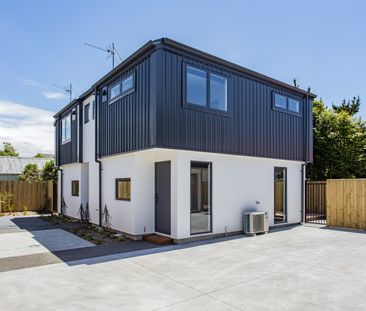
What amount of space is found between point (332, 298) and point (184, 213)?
15.0 feet

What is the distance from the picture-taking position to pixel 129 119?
29.8 ft

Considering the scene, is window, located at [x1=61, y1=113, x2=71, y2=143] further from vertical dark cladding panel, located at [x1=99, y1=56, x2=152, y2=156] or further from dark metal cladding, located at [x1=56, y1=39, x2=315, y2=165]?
vertical dark cladding panel, located at [x1=99, y1=56, x2=152, y2=156]

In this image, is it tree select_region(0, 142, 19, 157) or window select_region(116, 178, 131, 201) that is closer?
window select_region(116, 178, 131, 201)

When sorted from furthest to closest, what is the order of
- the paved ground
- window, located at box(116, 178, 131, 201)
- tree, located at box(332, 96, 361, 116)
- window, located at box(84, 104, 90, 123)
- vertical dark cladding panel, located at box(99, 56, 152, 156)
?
1. tree, located at box(332, 96, 361, 116)
2. window, located at box(84, 104, 90, 123)
3. window, located at box(116, 178, 131, 201)
4. vertical dark cladding panel, located at box(99, 56, 152, 156)
5. the paved ground

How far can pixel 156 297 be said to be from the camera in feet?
14.9

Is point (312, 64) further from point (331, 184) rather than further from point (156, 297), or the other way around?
point (156, 297)

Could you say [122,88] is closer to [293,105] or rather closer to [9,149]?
→ [293,105]

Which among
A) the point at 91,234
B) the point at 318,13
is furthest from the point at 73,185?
the point at 318,13

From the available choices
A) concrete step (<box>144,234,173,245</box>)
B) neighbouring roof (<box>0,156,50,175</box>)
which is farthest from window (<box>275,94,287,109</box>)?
neighbouring roof (<box>0,156,50,175</box>)

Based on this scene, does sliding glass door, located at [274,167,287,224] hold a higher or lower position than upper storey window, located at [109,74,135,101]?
lower

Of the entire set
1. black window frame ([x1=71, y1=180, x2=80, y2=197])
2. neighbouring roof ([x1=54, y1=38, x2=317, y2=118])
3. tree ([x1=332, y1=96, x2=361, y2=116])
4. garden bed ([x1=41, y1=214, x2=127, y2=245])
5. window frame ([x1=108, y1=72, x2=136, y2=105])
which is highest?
tree ([x1=332, y1=96, x2=361, y2=116])

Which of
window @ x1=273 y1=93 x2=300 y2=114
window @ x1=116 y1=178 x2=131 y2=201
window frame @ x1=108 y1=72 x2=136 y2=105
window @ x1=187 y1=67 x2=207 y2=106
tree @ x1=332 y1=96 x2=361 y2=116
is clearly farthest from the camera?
tree @ x1=332 y1=96 x2=361 y2=116

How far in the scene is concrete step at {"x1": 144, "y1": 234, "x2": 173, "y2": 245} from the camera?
834cm

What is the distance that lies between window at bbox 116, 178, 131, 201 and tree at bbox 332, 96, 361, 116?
18.9 m
